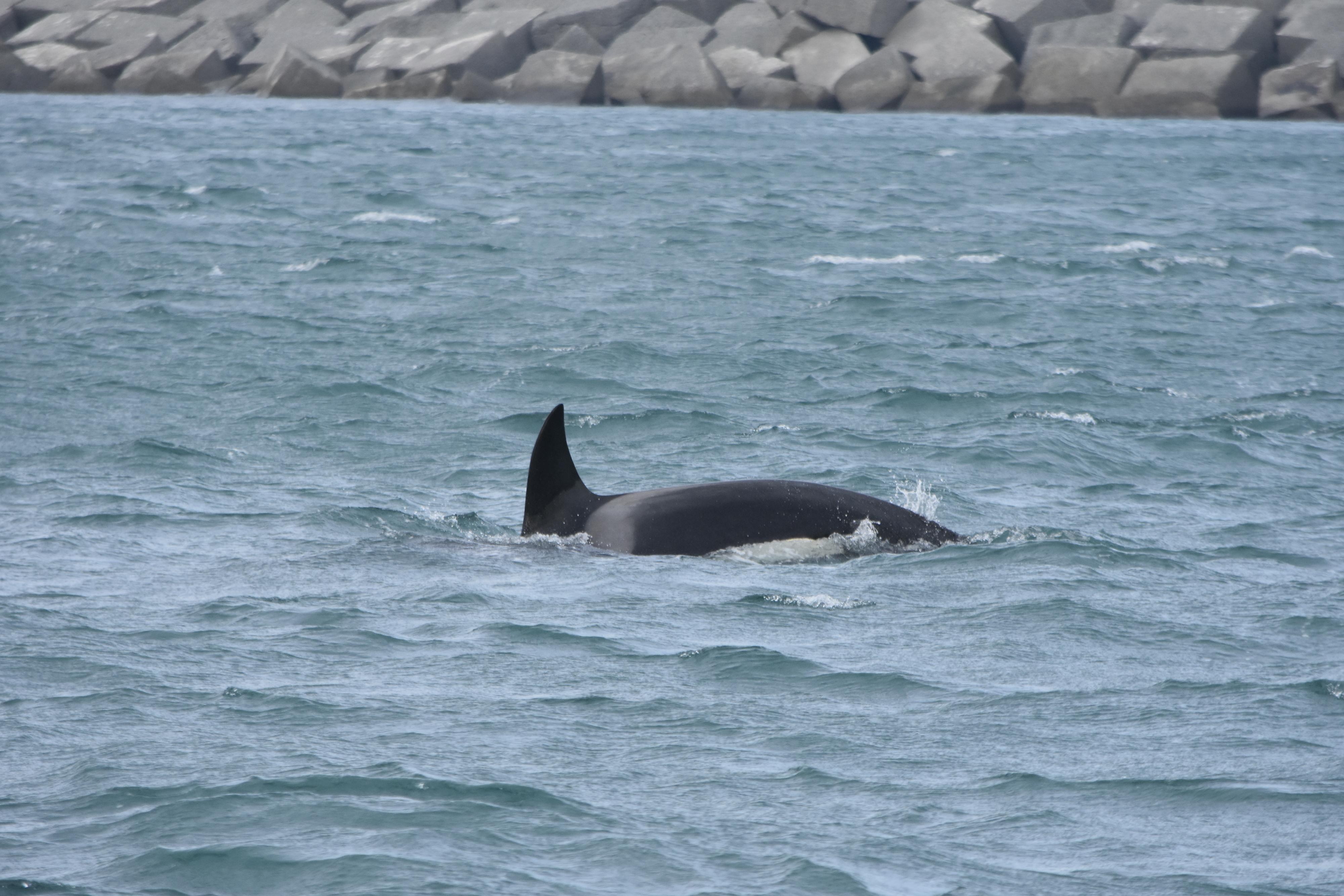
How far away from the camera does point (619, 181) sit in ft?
101

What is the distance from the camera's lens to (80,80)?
54656 millimetres

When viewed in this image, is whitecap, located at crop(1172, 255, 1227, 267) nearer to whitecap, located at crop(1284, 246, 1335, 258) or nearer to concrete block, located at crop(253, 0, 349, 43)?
whitecap, located at crop(1284, 246, 1335, 258)

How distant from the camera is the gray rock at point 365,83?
2094 inches

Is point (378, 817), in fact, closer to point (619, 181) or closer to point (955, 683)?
point (955, 683)

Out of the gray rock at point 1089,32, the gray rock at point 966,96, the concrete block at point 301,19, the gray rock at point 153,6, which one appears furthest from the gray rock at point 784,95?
the gray rock at point 153,6

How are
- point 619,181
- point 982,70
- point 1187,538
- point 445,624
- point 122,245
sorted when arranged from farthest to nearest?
point 982,70, point 619,181, point 122,245, point 1187,538, point 445,624

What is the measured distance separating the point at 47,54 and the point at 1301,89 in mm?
40896

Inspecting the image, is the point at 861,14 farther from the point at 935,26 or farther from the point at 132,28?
the point at 132,28

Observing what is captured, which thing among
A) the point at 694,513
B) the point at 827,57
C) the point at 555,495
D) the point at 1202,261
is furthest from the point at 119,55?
the point at 694,513

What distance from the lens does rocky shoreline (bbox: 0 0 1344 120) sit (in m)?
46.3

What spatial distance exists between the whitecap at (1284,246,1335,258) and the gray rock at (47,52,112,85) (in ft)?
141

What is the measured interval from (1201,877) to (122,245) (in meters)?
20.0

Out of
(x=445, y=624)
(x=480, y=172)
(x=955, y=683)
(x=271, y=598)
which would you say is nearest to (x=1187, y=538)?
(x=955, y=683)

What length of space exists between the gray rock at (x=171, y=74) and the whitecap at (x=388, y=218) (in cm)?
3163
